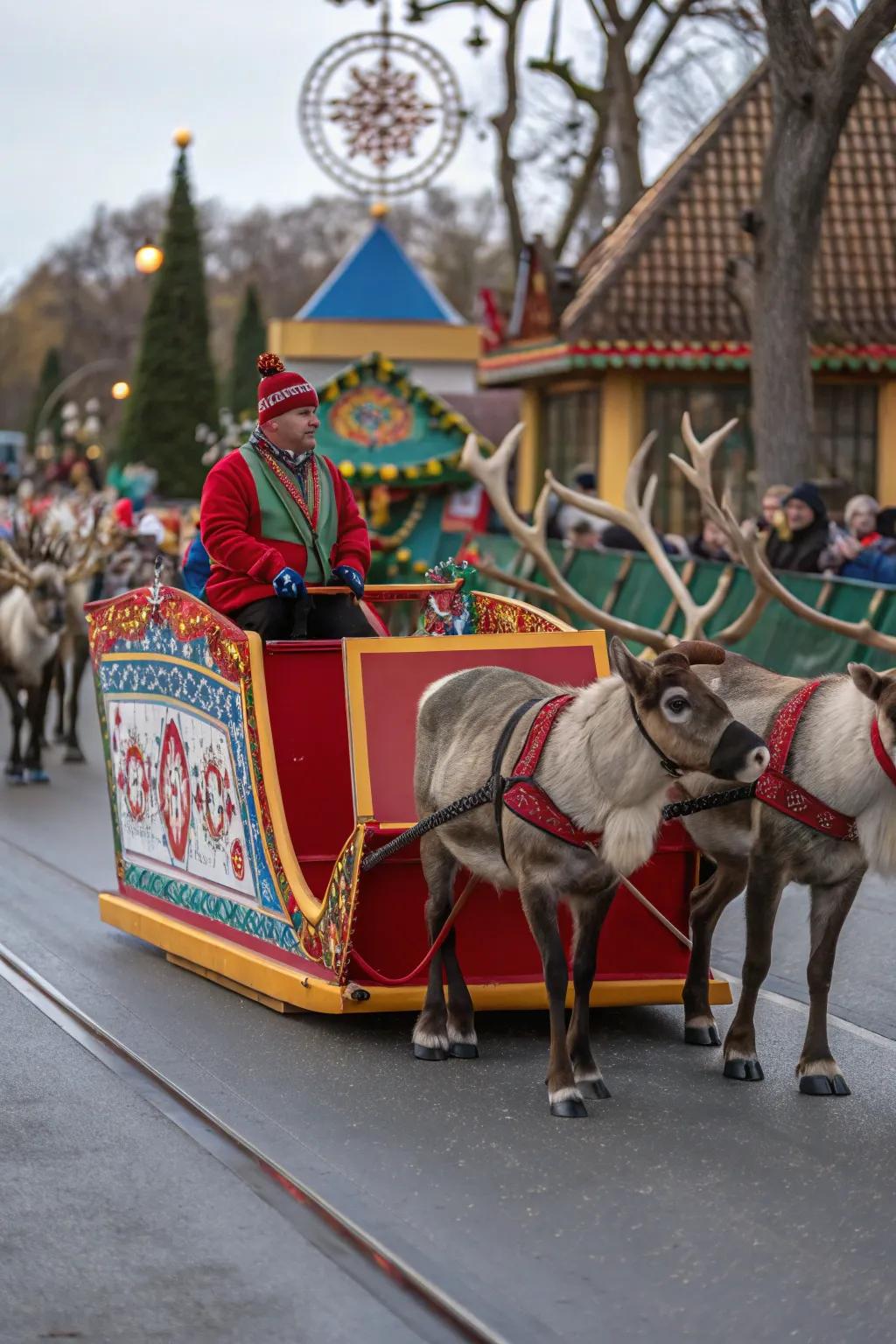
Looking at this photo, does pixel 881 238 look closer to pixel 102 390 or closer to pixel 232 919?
pixel 232 919

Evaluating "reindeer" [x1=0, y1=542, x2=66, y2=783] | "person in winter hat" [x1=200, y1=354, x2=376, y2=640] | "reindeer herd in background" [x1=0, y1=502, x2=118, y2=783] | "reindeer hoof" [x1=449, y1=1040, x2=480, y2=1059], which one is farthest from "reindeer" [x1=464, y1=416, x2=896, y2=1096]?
"reindeer" [x1=0, y1=542, x2=66, y2=783]

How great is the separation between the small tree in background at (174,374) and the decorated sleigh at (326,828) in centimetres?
3630

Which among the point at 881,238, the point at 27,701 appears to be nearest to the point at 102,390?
the point at 881,238

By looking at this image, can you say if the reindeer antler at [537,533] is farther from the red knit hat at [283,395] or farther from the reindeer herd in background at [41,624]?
the reindeer herd in background at [41,624]

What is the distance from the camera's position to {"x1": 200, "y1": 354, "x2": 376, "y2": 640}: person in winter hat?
7777 mm

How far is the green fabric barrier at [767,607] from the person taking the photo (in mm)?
12711

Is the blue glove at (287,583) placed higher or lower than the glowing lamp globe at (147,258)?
lower

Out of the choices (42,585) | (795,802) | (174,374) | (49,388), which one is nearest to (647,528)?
(42,585)

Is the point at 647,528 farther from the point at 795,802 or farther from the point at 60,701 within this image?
the point at 60,701

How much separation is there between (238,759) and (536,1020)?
1.49 metres

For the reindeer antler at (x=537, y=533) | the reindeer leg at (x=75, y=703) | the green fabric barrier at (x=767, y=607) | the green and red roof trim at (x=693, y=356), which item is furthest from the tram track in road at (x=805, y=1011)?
the green and red roof trim at (x=693, y=356)

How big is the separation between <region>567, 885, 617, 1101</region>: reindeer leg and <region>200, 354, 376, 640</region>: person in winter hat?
1.98m

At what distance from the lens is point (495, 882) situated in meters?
6.59

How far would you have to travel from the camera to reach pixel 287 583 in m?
7.59
